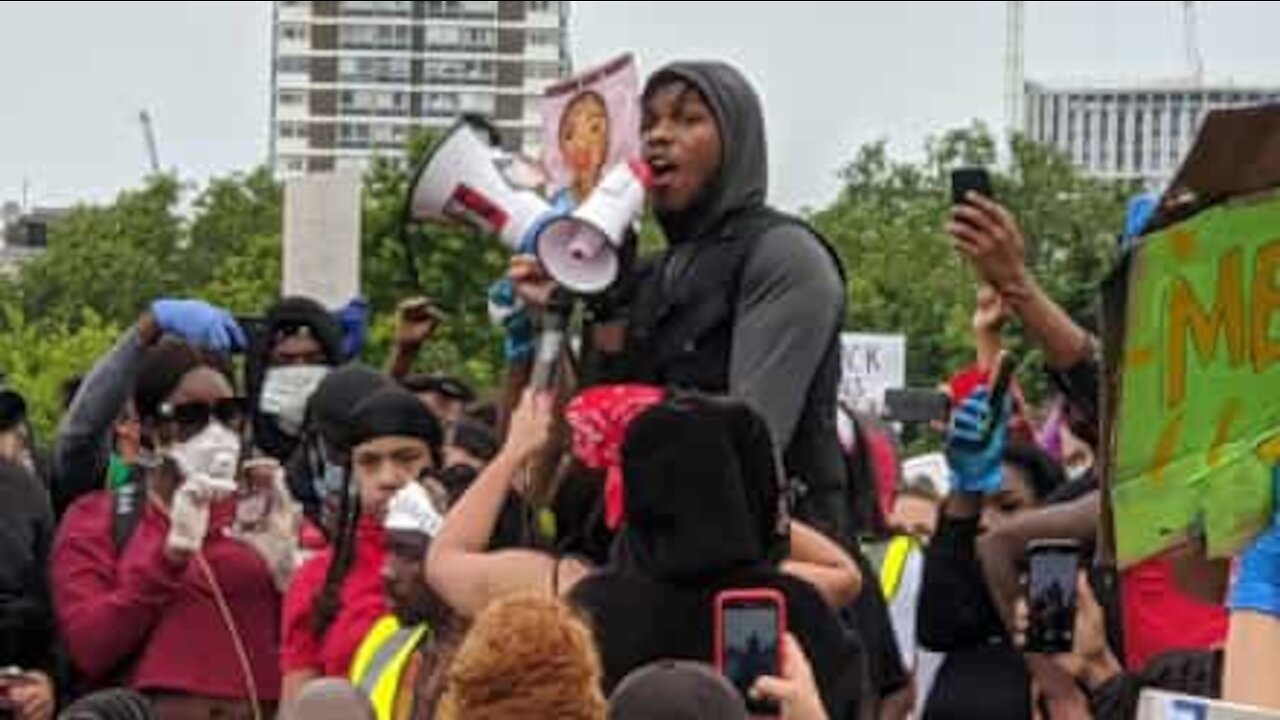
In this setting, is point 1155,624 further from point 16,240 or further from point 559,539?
point 16,240

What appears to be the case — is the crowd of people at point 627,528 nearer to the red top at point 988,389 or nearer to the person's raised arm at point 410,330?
the red top at point 988,389

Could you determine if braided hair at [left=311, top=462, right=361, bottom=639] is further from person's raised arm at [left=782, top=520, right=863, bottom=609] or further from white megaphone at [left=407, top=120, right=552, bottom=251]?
person's raised arm at [left=782, top=520, right=863, bottom=609]

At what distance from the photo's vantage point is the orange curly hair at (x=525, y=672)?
19.0ft

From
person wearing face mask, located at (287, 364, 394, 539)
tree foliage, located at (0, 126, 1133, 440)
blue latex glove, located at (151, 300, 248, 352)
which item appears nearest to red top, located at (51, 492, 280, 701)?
person wearing face mask, located at (287, 364, 394, 539)

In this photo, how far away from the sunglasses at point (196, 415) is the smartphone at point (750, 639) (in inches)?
102

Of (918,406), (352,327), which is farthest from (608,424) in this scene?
(918,406)

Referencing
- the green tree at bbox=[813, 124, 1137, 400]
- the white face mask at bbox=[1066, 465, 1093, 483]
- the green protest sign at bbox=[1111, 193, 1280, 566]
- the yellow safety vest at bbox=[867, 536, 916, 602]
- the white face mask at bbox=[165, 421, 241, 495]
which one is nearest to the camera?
the green protest sign at bbox=[1111, 193, 1280, 566]

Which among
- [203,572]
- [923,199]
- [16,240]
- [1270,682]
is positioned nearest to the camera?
[1270,682]

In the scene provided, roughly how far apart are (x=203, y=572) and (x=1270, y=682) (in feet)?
12.8

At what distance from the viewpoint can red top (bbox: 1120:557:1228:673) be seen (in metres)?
7.63

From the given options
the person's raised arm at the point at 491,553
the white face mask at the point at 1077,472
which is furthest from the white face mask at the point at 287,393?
the person's raised arm at the point at 491,553

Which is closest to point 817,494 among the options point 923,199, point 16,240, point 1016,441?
point 1016,441

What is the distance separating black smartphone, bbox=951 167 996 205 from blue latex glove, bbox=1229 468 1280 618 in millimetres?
1866

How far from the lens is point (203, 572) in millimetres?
8820
